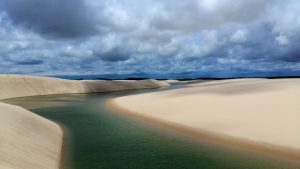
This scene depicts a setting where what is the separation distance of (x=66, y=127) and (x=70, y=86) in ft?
241

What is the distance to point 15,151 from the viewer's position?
43.6 feet

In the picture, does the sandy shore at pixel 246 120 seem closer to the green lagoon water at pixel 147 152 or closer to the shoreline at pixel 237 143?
the shoreline at pixel 237 143

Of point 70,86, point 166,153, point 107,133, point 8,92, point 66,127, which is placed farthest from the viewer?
point 70,86

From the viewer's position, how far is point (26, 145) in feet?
50.2

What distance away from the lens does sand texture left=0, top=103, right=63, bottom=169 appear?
12271 millimetres

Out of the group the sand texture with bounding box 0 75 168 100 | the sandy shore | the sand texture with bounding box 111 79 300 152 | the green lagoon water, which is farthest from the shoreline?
the sand texture with bounding box 0 75 168 100

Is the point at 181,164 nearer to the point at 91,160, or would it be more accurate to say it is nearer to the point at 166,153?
the point at 166,153

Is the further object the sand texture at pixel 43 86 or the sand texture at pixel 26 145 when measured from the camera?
the sand texture at pixel 43 86

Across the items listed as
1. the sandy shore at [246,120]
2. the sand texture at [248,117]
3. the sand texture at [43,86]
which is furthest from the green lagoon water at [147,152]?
the sand texture at [43,86]

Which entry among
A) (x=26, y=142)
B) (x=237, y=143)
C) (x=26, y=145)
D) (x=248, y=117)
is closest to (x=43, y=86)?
(x=26, y=142)

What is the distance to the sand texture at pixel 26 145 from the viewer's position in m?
12.3

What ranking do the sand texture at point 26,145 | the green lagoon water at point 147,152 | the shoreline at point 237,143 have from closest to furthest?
1. the sand texture at point 26,145
2. the green lagoon water at point 147,152
3. the shoreline at point 237,143

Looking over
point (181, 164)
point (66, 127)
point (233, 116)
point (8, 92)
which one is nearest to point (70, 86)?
point (8, 92)

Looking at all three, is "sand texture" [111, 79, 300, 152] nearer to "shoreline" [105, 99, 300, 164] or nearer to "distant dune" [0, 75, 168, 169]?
"shoreline" [105, 99, 300, 164]
